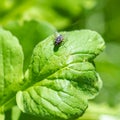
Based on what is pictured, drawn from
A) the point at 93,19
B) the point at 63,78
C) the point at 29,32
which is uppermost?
the point at 93,19

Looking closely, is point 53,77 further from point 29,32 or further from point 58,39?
point 29,32

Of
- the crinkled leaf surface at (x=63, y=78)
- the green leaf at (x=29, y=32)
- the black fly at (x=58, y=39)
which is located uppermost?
the green leaf at (x=29, y=32)

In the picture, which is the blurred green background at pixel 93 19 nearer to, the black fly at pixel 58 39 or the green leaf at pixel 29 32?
the green leaf at pixel 29 32

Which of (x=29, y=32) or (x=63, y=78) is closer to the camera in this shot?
(x=63, y=78)

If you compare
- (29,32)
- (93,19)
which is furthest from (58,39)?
(93,19)

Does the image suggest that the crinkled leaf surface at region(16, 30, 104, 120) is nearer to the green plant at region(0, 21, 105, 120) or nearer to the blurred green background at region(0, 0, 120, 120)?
the green plant at region(0, 21, 105, 120)

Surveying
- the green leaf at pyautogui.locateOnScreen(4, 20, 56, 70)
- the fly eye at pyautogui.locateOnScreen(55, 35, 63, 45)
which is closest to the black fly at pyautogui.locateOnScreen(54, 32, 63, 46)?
the fly eye at pyautogui.locateOnScreen(55, 35, 63, 45)

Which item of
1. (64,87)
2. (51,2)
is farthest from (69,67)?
(51,2)

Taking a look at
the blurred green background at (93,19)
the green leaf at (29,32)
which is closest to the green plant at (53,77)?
the green leaf at (29,32)

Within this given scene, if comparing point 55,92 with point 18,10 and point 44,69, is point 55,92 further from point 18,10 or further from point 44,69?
point 18,10
